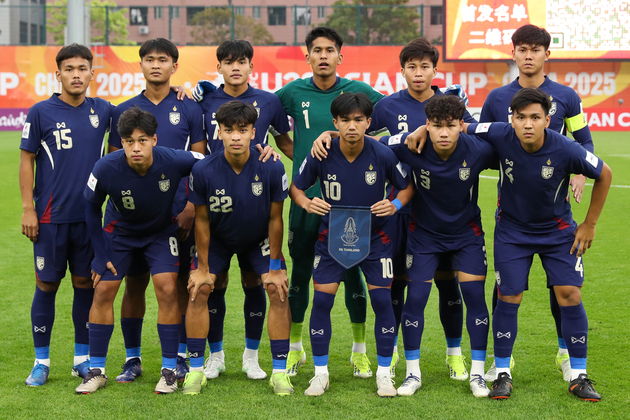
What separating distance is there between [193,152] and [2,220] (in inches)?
282

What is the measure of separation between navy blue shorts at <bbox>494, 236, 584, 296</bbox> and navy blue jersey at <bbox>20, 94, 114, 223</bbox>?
2.72 meters

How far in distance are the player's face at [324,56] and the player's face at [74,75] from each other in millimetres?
1541

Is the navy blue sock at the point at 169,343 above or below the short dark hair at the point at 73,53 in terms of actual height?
below

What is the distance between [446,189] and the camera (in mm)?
4250

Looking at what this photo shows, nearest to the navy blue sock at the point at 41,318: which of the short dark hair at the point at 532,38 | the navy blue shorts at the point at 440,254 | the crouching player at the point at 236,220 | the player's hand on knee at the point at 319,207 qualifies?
the crouching player at the point at 236,220

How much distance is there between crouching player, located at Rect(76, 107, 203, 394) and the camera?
13.6 ft

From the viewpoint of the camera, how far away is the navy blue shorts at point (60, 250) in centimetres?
443

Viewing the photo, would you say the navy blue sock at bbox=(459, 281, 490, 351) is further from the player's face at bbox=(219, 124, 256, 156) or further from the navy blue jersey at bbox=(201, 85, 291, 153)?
the navy blue jersey at bbox=(201, 85, 291, 153)

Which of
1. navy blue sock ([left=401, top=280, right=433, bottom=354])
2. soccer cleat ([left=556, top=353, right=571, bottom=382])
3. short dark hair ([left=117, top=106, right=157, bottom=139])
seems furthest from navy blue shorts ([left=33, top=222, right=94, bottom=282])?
soccer cleat ([left=556, top=353, right=571, bottom=382])

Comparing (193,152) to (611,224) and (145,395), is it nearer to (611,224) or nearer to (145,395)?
(145,395)

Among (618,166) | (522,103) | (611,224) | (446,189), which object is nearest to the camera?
(522,103)

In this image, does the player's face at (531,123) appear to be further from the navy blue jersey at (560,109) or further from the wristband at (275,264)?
the wristband at (275,264)

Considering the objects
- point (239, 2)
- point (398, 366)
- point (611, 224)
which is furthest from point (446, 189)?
point (239, 2)

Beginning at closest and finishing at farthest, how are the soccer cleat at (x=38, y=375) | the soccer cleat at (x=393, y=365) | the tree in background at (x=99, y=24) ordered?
1. the soccer cleat at (x=38, y=375)
2. the soccer cleat at (x=393, y=365)
3. the tree in background at (x=99, y=24)
